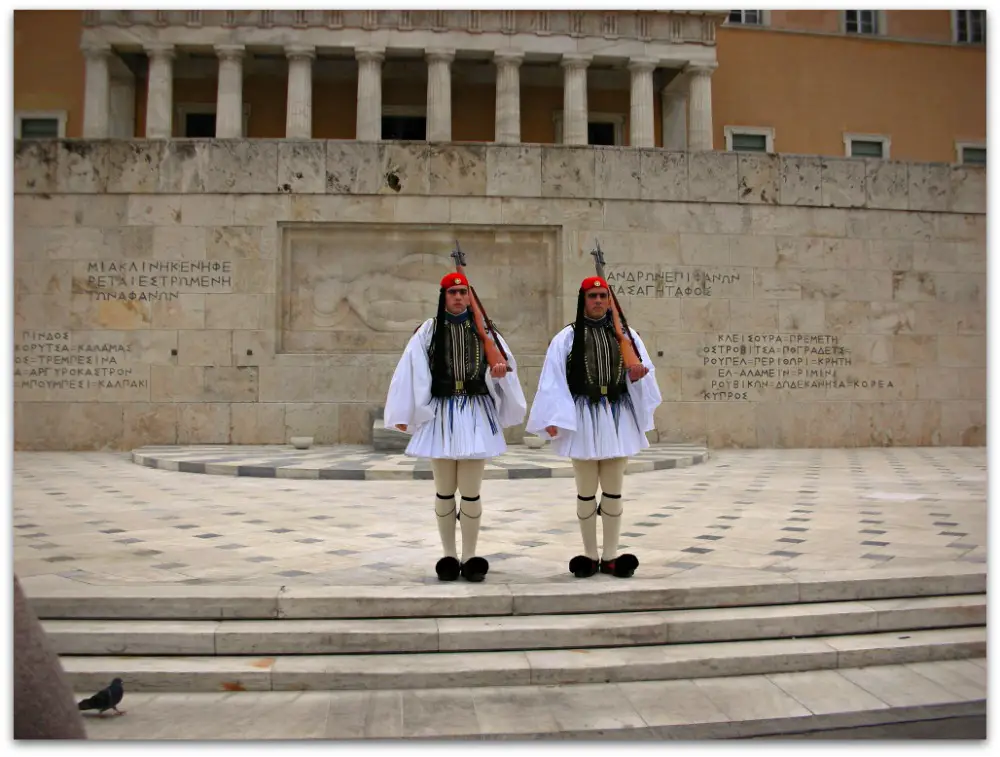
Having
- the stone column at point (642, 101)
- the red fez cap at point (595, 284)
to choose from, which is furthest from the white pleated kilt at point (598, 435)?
the stone column at point (642, 101)

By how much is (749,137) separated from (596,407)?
1058 inches

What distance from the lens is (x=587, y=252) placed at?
50.9 ft

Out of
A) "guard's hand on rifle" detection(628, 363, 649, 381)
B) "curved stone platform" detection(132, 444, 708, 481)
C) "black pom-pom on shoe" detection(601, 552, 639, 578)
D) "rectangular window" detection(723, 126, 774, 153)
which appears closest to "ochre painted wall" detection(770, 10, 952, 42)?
"rectangular window" detection(723, 126, 774, 153)

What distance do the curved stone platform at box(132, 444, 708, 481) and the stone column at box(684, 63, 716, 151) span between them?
16.1 m

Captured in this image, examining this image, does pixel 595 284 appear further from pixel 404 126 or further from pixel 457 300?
pixel 404 126

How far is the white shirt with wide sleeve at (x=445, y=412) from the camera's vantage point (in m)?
5.05

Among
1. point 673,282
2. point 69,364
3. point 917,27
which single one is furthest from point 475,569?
point 917,27

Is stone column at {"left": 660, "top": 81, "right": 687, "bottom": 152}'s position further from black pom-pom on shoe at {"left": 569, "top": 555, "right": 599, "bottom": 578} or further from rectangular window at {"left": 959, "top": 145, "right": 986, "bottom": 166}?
black pom-pom on shoe at {"left": 569, "top": 555, "right": 599, "bottom": 578}

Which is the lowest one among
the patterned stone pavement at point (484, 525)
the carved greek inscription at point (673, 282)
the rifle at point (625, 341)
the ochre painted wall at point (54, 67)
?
the patterned stone pavement at point (484, 525)

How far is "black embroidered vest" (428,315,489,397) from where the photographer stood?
521 cm

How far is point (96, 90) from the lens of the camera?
2612 centimetres

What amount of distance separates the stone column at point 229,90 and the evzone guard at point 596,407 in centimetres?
2347

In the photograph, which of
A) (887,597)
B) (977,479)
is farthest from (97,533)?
(977,479)

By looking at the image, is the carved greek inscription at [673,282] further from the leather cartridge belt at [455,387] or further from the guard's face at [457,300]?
the leather cartridge belt at [455,387]
